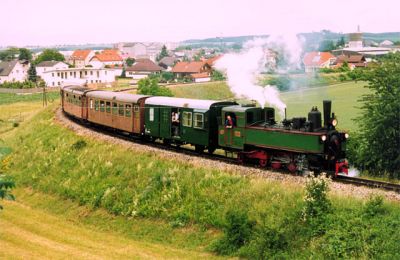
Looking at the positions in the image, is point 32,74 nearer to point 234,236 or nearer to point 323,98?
point 323,98

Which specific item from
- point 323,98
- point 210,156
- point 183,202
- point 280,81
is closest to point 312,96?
point 323,98

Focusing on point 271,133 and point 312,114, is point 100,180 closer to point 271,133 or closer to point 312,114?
point 271,133

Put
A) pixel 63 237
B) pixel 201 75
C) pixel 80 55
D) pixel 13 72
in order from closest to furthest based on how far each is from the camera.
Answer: pixel 63 237 → pixel 201 75 → pixel 13 72 → pixel 80 55

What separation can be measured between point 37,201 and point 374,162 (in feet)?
58.3

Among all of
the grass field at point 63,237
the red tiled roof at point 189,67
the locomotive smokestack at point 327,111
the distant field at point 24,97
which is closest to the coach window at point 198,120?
the grass field at point 63,237

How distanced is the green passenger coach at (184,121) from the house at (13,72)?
9853 cm

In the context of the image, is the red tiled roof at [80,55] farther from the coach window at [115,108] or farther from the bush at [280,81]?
the coach window at [115,108]

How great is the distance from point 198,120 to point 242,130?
321cm

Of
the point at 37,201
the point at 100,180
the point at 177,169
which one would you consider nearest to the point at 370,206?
the point at 177,169

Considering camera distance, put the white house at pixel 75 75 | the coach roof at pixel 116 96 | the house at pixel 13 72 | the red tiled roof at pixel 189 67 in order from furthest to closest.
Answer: the house at pixel 13 72 → the white house at pixel 75 75 → the red tiled roof at pixel 189 67 → the coach roof at pixel 116 96

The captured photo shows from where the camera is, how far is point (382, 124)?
23078 millimetres

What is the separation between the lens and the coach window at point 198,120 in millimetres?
23625

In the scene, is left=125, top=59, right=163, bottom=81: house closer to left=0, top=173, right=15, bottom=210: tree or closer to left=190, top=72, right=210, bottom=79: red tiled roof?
left=190, top=72, right=210, bottom=79: red tiled roof

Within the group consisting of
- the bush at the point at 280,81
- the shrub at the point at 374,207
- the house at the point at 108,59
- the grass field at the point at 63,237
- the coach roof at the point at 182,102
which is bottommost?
the grass field at the point at 63,237
